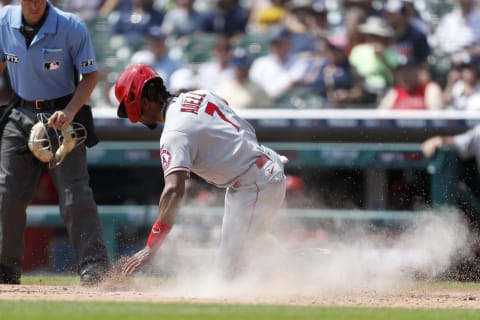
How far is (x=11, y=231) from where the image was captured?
7379 mm

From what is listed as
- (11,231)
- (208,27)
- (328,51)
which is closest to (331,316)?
(11,231)

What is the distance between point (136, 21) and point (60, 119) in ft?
17.9

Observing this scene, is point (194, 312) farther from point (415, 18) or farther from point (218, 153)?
point (415, 18)

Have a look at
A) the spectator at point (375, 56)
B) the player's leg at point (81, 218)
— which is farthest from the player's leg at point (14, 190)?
the spectator at point (375, 56)

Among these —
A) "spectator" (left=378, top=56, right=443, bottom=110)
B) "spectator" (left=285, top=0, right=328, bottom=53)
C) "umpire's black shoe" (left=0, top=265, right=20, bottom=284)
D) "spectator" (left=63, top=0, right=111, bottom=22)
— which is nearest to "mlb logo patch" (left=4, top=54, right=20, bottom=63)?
"umpire's black shoe" (left=0, top=265, right=20, bottom=284)

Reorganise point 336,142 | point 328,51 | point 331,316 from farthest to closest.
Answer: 1. point 328,51
2. point 336,142
3. point 331,316

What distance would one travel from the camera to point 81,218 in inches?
289

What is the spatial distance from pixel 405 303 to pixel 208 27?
6474mm

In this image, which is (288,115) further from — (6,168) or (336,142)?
(6,168)

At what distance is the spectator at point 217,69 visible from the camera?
1112 centimetres

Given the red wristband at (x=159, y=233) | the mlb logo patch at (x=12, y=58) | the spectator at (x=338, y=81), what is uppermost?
the mlb logo patch at (x=12, y=58)

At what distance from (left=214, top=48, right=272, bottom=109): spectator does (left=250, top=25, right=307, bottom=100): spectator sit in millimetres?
112

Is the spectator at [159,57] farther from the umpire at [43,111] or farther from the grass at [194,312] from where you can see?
the grass at [194,312]

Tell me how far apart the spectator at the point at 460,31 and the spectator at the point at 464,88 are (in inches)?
12.5
